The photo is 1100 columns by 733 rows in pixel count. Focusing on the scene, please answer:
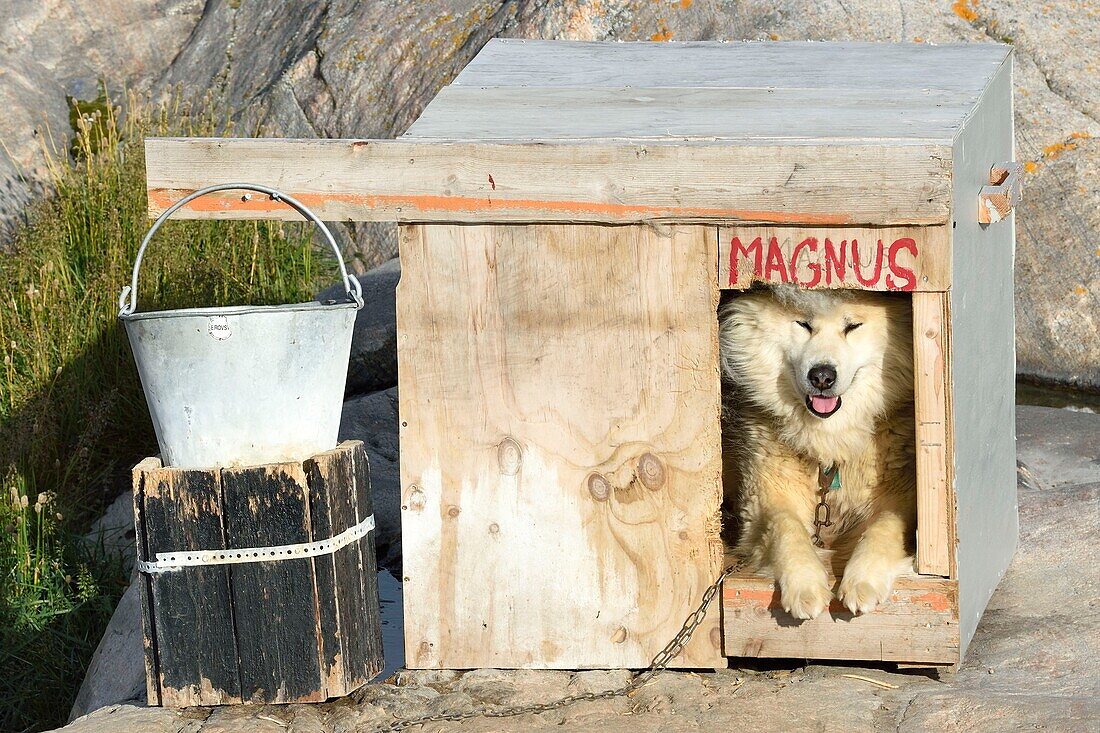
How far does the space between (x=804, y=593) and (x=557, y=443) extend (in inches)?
31.8

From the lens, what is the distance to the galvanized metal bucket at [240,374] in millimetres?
3082

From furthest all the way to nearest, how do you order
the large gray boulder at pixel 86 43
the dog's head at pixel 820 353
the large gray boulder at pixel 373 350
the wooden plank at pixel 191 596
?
the large gray boulder at pixel 86 43, the large gray boulder at pixel 373 350, the dog's head at pixel 820 353, the wooden plank at pixel 191 596

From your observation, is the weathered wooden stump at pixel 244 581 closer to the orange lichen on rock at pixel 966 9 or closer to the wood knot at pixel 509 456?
the wood knot at pixel 509 456

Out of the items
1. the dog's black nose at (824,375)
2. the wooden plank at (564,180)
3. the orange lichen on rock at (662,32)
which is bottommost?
the dog's black nose at (824,375)

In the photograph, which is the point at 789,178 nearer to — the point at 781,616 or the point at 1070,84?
the point at 781,616

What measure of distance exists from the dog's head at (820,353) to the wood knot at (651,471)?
0.55 m

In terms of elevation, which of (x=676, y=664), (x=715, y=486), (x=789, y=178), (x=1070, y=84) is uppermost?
(x=1070, y=84)

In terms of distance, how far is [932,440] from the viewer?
11.0ft

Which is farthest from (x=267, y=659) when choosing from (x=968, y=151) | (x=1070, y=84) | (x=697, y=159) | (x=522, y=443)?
(x=1070, y=84)

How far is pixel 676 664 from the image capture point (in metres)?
3.56

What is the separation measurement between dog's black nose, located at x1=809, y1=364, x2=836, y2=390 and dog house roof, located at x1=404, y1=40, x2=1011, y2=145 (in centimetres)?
69

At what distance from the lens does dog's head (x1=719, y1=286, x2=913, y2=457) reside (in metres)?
3.63

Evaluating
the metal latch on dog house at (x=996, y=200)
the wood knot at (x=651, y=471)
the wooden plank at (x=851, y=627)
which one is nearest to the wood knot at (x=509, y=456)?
the wood knot at (x=651, y=471)

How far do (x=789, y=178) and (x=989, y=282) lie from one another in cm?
103
